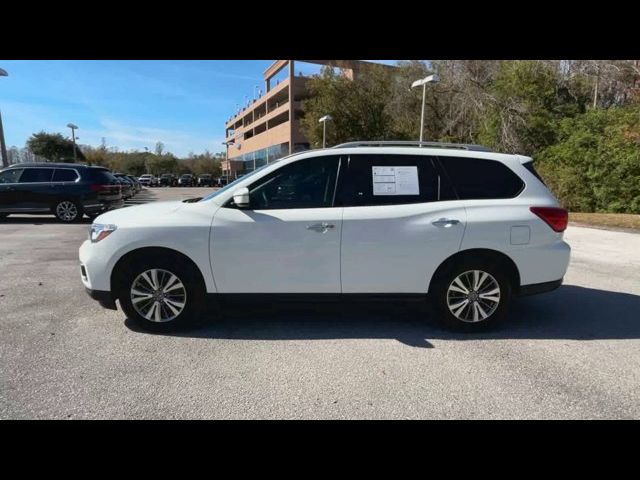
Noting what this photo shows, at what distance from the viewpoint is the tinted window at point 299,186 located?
4148mm

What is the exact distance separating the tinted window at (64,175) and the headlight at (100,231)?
34.0ft

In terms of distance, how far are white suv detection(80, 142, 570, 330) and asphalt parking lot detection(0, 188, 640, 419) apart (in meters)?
0.43

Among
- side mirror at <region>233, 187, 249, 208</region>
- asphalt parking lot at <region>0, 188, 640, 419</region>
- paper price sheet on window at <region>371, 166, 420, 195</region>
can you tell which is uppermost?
paper price sheet on window at <region>371, 166, 420, 195</region>

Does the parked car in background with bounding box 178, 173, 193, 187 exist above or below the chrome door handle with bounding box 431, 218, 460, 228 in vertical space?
above

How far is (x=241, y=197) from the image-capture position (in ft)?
13.1

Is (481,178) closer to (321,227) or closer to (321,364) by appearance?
(321,227)

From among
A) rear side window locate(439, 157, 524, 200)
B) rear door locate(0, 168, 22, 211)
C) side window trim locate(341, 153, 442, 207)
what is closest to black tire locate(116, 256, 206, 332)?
side window trim locate(341, 153, 442, 207)

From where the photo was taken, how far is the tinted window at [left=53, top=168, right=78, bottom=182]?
12812mm

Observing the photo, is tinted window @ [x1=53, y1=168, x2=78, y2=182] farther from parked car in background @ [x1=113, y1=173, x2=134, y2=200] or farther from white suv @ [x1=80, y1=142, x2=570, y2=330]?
white suv @ [x1=80, y1=142, x2=570, y2=330]

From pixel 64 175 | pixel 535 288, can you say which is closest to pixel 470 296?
pixel 535 288

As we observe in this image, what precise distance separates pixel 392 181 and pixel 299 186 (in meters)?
0.95

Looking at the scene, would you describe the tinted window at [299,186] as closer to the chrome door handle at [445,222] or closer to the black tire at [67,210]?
the chrome door handle at [445,222]
